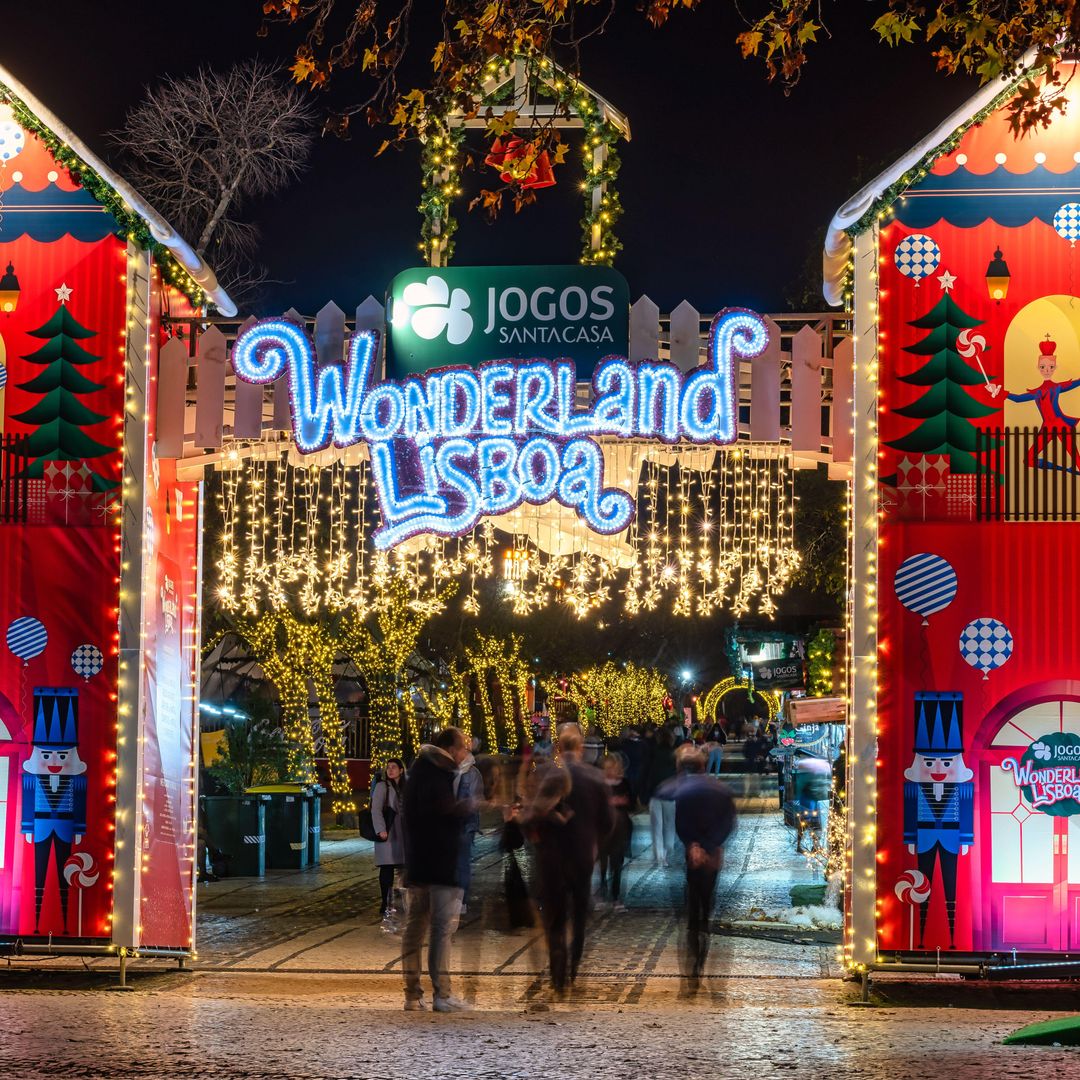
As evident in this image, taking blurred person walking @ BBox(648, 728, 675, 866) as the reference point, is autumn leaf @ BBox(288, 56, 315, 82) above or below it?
above

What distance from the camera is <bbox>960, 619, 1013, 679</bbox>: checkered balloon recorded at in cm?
1112

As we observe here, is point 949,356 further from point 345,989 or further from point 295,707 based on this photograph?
point 295,707

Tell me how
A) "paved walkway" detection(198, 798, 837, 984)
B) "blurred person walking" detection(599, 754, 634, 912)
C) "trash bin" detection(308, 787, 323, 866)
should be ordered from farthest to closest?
1. "trash bin" detection(308, 787, 323, 866)
2. "blurred person walking" detection(599, 754, 634, 912)
3. "paved walkway" detection(198, 798, 837, 984)

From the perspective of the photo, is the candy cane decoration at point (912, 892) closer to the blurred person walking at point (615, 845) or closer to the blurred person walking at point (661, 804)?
the blurred person walking at point (615, 845)

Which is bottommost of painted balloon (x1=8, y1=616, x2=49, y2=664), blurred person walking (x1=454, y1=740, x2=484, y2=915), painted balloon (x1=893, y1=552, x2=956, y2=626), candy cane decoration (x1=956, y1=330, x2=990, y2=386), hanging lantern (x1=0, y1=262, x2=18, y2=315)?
blurred person walking (x1=454, y1=740, x2=484, y2=915)

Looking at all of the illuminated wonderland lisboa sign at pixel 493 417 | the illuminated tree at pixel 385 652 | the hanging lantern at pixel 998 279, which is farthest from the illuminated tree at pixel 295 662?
the hanging lantern at pixel 998 279

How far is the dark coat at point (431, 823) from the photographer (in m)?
10.2

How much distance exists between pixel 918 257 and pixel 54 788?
735 centimetres

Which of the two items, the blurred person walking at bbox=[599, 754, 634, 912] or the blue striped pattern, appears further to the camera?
the blurred person walking at bbox=[599, 754, 634, 912]

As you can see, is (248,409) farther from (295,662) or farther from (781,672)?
(781,672)

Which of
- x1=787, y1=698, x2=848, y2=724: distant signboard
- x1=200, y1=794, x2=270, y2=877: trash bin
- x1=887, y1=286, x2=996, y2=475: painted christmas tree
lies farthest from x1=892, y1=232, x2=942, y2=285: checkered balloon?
x1=200, y1=794, x2=270, y2=877: trash bin

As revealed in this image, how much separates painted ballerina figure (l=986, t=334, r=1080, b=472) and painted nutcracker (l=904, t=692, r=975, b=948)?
1.81 meters

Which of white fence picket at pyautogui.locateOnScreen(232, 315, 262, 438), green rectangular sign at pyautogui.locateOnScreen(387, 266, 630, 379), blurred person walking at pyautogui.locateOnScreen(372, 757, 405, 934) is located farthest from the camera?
blurred person walking at pyautogui.locateOnScreen(372, 757, 405, 934)

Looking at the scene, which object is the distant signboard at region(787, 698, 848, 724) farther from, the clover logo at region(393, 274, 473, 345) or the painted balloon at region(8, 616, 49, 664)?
the painted balloon at region(8, 616, 49, 664)
